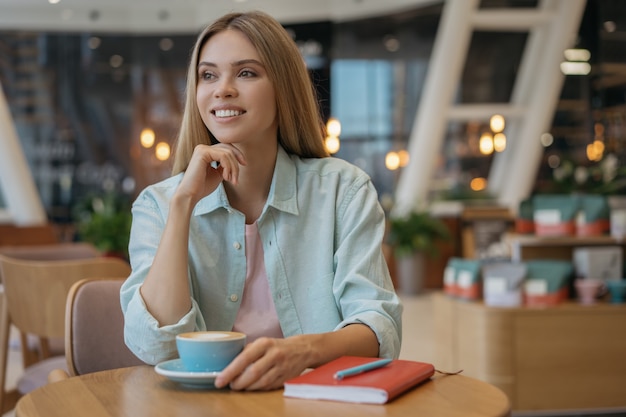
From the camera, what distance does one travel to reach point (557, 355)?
4.20m

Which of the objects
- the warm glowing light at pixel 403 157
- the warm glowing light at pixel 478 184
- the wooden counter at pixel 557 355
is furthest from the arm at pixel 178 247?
the warm glowing light at pixel 403 157

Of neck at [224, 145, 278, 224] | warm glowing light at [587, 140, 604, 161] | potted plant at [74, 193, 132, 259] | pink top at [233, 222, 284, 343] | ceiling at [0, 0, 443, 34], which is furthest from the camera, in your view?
ceiling at [0, 0, 443, 34]

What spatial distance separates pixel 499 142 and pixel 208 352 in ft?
31.6

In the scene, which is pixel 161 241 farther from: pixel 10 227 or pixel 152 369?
pixel 10 227

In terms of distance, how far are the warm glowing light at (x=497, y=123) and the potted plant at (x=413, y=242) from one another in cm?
145

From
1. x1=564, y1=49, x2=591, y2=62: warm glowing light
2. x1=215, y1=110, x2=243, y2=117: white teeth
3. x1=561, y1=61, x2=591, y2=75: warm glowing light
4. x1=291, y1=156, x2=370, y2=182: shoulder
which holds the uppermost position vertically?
x1=564, y1=49, x2=591, y2=62: warm glowing light

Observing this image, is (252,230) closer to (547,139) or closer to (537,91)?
(537,91)

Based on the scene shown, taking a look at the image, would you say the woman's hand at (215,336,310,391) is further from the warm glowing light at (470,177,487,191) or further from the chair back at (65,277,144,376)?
the warm glowing light at (470,177,487,191)

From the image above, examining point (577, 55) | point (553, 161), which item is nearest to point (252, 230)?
point (577, 55)

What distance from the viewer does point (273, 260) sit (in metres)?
1.73

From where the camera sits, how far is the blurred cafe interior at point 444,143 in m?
4.26

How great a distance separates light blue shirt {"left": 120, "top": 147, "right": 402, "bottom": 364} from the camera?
66.8 inches

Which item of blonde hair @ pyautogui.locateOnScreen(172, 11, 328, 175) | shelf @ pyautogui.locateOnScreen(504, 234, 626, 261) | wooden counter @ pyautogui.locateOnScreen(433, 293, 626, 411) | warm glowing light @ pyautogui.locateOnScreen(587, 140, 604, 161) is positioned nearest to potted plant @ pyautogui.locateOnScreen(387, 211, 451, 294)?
warm glowing light @ pyautogui.locateOnScreen(587, 140, 604, 161)

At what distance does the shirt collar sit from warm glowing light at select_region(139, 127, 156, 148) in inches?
433
